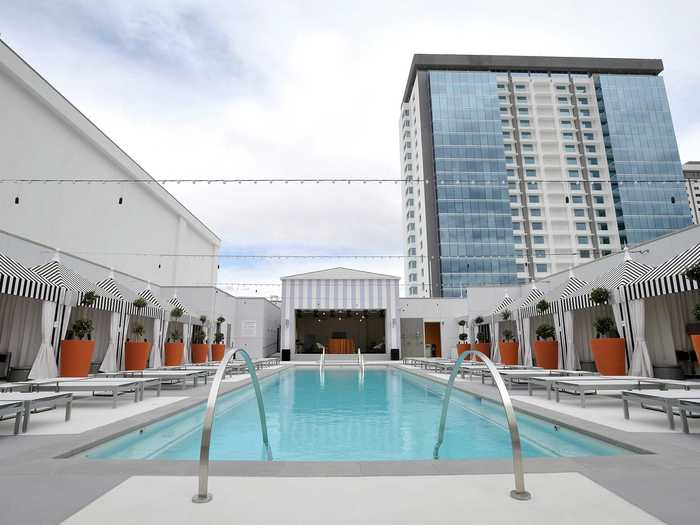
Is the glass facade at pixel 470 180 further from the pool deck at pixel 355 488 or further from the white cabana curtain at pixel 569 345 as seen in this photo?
the pool deck at pixel 355 488

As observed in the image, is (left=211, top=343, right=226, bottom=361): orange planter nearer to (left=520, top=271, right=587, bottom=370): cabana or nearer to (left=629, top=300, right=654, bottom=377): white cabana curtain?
(left=520, top=271, right=587, bottom=370): cabana

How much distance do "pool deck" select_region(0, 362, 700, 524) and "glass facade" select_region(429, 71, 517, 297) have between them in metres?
42.1

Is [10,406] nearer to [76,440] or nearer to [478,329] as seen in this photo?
[76,440]

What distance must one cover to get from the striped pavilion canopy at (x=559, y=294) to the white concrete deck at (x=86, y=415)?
10.7m

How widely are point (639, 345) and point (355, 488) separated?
871 cm

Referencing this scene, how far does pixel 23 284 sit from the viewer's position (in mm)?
7145

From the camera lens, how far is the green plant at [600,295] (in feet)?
29.7

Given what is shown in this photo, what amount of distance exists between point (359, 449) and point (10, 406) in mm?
3598

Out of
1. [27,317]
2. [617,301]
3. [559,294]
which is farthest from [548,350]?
[27,317]

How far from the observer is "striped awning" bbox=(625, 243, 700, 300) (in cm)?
709

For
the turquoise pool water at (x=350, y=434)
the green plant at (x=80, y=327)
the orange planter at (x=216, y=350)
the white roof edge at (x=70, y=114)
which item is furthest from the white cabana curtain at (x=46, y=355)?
the orange planter at (x=216, y=350)

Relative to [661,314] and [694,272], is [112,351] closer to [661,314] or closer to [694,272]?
[694,272]

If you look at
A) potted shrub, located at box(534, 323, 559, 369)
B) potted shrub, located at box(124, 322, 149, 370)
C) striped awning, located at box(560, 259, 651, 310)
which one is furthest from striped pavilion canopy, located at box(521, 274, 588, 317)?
potted shrub, located at box(124, 322, 149, 370)

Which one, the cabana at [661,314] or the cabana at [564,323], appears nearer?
the cabana at [661,314]
